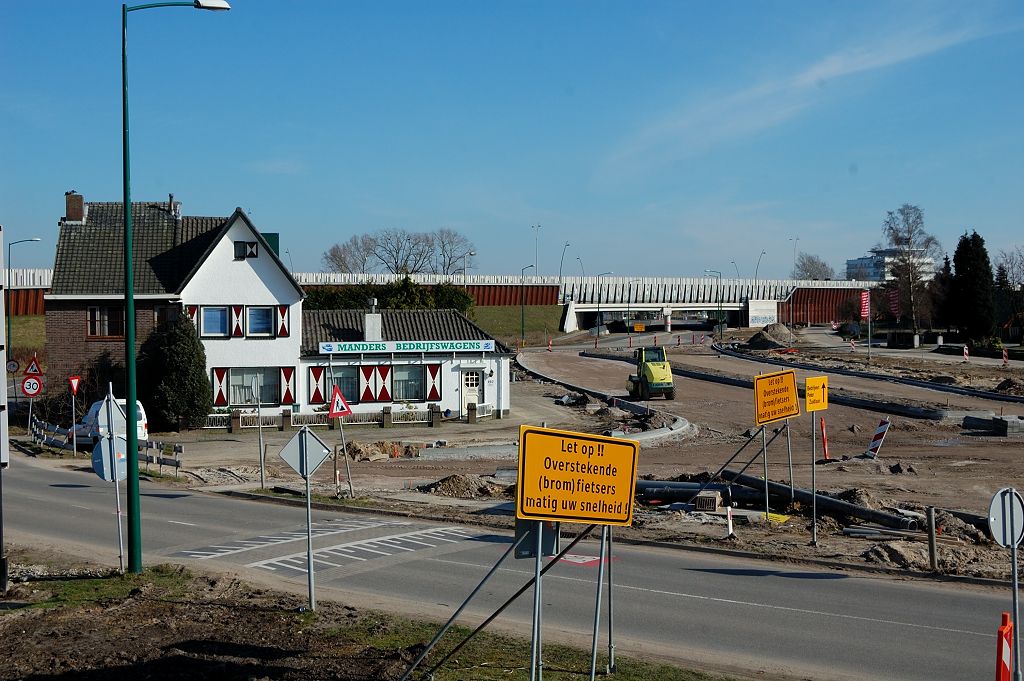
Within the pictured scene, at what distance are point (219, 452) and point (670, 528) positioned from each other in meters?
19.9

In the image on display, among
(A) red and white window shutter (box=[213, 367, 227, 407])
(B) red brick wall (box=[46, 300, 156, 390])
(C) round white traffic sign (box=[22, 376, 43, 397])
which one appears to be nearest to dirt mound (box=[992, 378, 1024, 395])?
(A) red and white window shutter (box=[213, 367, 227, 407])

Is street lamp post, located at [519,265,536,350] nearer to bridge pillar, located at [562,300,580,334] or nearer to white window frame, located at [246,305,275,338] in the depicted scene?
bridge pillar, located at [562,300,580,334]

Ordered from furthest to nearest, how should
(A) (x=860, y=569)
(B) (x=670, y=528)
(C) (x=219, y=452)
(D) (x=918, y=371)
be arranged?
(D) (x=918, y=371)
(C) (x=219, y=452)
(B) (x=670, y=528)
(A) (x=860, y=569)

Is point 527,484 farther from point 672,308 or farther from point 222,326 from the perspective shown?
point 672,308

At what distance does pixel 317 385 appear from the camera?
4166cm

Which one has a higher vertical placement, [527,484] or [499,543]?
[527,484]

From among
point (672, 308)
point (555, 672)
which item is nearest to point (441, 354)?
point (555, 672)

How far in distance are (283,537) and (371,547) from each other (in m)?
2.23

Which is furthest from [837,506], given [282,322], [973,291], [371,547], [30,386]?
[973,291]

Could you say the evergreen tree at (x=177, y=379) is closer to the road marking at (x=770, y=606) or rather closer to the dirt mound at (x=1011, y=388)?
the road marking at (x=770, y=606)

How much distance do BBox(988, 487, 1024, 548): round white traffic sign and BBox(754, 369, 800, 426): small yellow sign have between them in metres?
8.31

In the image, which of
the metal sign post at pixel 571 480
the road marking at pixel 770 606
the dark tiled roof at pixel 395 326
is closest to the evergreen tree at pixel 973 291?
the dark tiled roof at pixel 395 326

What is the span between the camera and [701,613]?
13.9 meters

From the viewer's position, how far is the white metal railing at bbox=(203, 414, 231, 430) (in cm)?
4022
